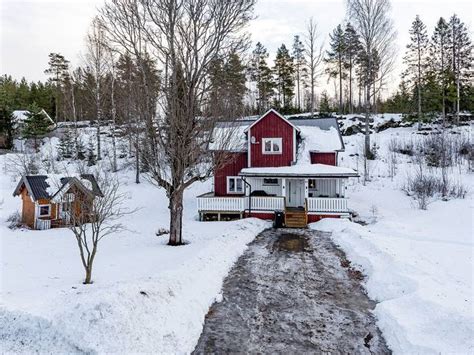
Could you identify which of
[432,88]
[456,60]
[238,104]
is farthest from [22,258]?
[456,60]

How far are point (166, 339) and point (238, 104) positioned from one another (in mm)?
10297

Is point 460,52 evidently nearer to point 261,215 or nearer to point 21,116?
point 261,215

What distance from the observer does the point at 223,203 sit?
18438 mm

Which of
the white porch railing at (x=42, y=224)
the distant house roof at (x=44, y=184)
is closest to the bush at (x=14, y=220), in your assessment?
the white porch railing at (x=42, y=224)

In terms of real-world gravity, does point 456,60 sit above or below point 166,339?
above

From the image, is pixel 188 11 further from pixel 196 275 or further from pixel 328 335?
pixel 328 335

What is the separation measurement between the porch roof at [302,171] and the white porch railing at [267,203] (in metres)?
1.34

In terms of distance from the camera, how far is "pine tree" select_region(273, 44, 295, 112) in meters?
44.2

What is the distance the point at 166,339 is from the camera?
5.61 metres

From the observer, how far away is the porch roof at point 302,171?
17.4m

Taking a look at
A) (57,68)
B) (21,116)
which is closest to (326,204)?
(21,116)

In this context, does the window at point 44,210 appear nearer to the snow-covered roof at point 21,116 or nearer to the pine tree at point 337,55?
the snow-covered roof at point 21,116

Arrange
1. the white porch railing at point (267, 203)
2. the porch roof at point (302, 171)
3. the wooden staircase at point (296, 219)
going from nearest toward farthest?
the wooden staircase at point (296, 219) < the porch roof at point (302, 171) < the white porch railing at point (267, 203)

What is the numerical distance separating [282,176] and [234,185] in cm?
429
